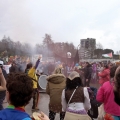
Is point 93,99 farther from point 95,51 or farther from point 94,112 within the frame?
point 95,51

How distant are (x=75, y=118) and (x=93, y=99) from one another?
85 centimetres

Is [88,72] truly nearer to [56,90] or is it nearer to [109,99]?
[56,90]

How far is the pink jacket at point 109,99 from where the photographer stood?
377 centimetres

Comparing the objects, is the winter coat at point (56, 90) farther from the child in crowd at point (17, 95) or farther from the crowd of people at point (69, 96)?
the child in crowd at point (17, 95)

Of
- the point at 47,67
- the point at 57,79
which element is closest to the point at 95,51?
the point at 47,67

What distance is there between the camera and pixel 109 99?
3.83 meters

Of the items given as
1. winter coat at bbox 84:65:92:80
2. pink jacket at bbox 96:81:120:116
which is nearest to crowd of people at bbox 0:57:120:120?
pink jacket at bbox 96:81:120:116

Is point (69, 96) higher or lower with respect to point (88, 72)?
higher

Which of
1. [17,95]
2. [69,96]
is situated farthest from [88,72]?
[17,95]

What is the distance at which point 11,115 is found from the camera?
79.9 inches

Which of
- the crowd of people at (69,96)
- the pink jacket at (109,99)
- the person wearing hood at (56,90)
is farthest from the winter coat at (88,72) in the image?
the pink jacket at (109,99)

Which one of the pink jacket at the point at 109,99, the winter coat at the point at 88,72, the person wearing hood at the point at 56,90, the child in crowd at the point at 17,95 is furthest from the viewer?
the winter coat at the point at 88,72

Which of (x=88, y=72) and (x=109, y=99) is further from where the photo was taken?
(x=88, y=72)

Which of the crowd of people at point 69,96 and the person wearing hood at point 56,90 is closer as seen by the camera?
the crowd of people at point 69,96
